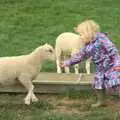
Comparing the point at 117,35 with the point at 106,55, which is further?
the point at 117,35

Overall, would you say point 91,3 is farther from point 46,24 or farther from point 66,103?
point 66,103

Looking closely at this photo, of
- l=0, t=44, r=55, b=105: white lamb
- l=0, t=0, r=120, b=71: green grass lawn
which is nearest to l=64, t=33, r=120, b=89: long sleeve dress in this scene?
l=0, t=44, r=55, b=105: white lamb

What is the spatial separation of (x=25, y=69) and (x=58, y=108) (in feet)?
2.42

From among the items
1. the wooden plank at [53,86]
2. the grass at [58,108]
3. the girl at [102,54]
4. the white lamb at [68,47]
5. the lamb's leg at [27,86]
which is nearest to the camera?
the grass at [58,108]

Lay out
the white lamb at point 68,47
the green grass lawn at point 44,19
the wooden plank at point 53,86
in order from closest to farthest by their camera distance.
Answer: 1. the wooden plank at point 53,86
2. the white lamb at point 68,47
3. the green grass lawn at point 44,19

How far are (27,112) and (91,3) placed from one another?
11.8 metres

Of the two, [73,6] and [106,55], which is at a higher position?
[106,55]

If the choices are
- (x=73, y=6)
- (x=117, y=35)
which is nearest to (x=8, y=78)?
(x=117, y=35)

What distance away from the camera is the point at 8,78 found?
8.40 metres

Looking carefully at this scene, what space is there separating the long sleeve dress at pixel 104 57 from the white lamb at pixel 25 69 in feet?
1.81

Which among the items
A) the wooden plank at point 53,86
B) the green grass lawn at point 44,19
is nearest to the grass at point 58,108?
the wooden plank at point 53,86

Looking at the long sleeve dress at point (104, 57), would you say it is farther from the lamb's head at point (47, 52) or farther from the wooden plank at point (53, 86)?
the wooden plank at point (53, 86)

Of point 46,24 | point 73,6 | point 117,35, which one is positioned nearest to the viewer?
point 117,35

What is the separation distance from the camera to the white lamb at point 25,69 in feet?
27.6
